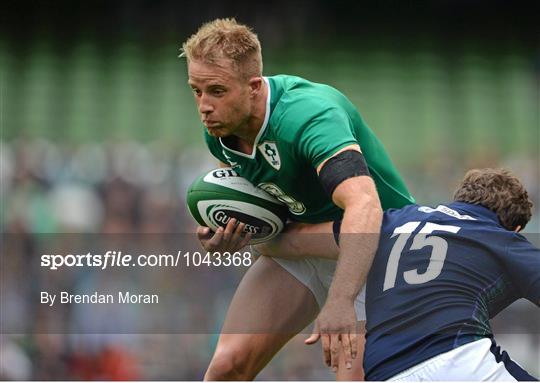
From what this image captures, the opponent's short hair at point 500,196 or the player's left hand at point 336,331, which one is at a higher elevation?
the opponent's short hair at point 500,196

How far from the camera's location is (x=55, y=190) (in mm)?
7023

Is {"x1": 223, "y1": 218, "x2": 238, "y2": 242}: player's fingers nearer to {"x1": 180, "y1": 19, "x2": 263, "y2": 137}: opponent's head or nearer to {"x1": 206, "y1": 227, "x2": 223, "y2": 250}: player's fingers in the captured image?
{"x1": 206, "y1": 227, "x2": 223, "y2": 250}: player's fingers

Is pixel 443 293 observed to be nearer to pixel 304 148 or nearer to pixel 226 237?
pixel 304 148

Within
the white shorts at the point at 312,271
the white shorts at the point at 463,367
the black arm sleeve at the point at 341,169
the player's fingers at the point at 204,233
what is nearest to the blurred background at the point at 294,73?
the white shorts at the point at 312,271

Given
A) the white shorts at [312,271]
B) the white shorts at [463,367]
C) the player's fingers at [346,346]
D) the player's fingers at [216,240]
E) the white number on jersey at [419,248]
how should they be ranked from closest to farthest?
the player's fingers at [346,346] < the white shorts at [463,367] < the white number on jersey at [419,248] < the player's fingers at [216,240] < the white shorts at [312,271]

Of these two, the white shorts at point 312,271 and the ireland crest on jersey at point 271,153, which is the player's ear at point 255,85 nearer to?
the ireland crest on jersey at point 271,153

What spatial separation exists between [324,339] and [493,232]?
2.16 feet

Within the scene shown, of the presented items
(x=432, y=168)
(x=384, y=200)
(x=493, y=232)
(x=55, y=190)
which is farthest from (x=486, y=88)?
(x=493, y=232)

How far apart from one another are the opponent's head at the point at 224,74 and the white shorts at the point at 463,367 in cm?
106

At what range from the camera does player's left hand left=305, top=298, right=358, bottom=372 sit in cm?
261

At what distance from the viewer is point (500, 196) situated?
307 centimetres

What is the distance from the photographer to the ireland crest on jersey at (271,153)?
129 inches

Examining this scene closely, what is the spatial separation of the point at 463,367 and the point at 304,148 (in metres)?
0.86

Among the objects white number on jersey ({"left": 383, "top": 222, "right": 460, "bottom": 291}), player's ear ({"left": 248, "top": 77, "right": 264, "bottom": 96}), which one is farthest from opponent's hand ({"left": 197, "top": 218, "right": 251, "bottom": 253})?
white number on jersey ({"left": 383, "top": 222, "right": 460, "bottom": 291})
